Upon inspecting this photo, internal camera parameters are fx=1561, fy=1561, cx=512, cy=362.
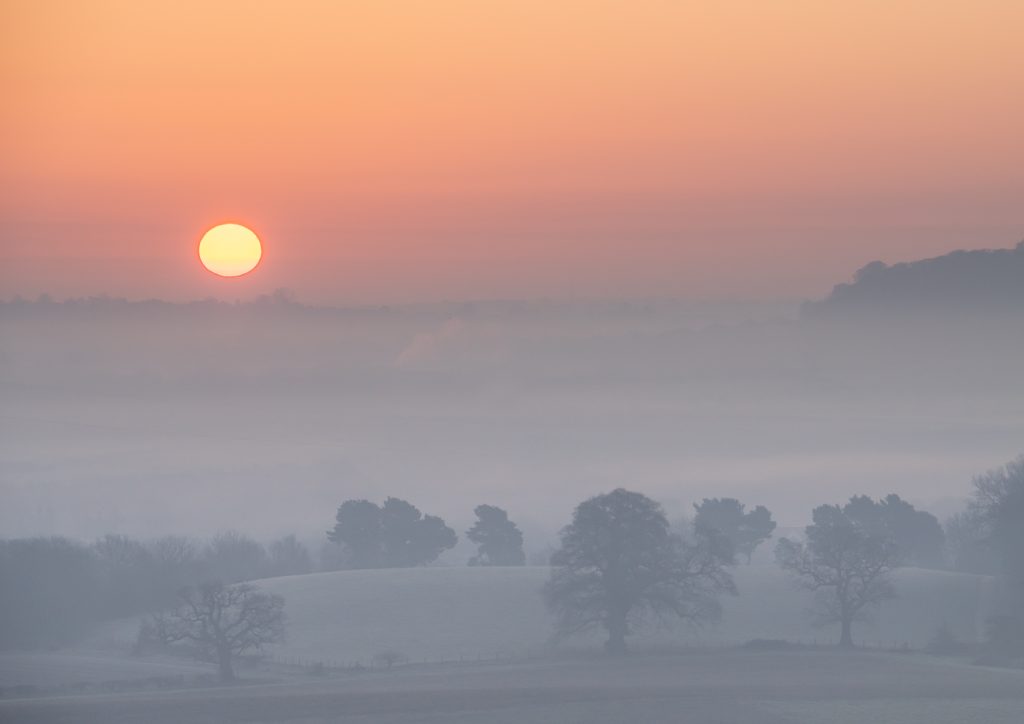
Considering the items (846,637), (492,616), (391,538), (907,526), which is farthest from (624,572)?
(907,526)

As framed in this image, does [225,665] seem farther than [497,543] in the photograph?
No

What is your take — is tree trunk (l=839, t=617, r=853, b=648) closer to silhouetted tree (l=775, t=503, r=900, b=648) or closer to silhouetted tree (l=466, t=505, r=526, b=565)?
silhouetted tree (l=775, t=503, r=900, b=648)

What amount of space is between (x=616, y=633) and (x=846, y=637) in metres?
12.1

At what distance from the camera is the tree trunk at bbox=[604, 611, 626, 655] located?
7614cm

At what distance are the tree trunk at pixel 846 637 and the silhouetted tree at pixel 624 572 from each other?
6.16 meters

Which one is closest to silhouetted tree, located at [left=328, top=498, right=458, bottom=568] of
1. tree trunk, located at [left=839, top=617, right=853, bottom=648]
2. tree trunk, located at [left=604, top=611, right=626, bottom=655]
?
tree trunk, located at [left=604, top=611, right=626, bottom=655]

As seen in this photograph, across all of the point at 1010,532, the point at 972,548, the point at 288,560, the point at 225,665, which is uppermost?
the point at 288,560

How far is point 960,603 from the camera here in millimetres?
93812

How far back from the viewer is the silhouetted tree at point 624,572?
7956 cm

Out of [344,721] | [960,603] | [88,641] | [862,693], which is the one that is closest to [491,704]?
[344,721]

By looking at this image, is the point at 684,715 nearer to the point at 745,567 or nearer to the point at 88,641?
the point at 88,641

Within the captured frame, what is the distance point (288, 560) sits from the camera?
14162 centimetres

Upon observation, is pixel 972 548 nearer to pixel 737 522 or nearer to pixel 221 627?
pixel 737 522

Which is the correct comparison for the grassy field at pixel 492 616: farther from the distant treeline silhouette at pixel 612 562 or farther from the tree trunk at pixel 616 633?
the distant treeline silhouette at pixel 612 562
